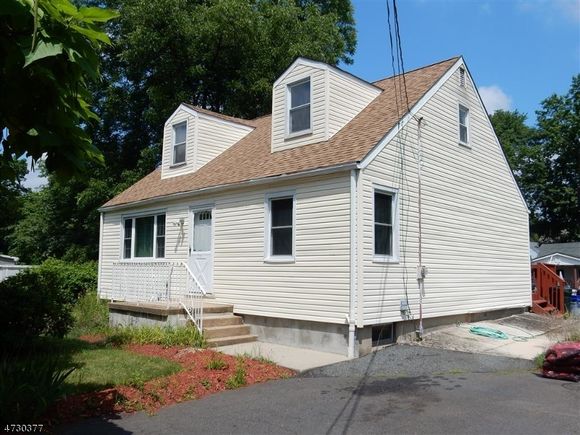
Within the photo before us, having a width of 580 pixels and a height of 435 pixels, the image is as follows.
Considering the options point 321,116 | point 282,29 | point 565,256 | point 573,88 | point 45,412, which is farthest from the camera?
point 573,88

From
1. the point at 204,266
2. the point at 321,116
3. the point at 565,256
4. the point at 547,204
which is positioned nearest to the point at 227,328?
the point at 204,266

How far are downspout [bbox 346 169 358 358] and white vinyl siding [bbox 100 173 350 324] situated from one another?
0.11 m

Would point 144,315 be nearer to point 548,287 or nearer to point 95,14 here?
point 95,14

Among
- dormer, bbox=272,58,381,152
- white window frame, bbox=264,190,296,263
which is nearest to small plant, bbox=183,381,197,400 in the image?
white window frame, bbox=264,190,296,263

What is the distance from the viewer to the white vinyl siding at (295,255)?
10.5 meters

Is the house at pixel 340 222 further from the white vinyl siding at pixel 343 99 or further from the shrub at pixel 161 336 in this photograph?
the shrub at pixel 161 336

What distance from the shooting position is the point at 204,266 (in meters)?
13.7

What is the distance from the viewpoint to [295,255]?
37.1 ft

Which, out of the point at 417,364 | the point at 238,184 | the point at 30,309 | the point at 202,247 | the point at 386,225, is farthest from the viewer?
the point at 202,247

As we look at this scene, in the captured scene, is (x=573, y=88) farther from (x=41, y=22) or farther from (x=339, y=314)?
(x=41, y=22)

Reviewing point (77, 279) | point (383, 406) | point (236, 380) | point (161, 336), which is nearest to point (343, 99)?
point (161, 336)

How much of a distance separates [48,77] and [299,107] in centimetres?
1005

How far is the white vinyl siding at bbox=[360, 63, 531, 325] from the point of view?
10852 millimetres

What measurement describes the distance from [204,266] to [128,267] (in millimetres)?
2389
